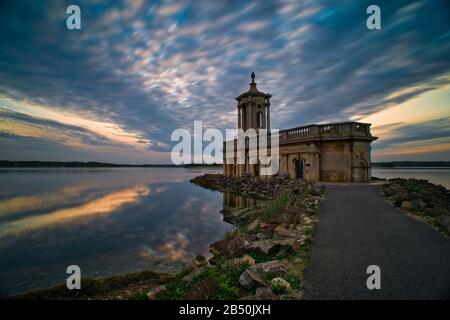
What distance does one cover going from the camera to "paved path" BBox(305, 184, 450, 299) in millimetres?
3479

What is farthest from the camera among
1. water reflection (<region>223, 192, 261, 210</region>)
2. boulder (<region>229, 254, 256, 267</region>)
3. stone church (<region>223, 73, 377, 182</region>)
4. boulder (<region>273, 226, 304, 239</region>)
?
water reflection (<region>223, 192, 261, 210</region>)

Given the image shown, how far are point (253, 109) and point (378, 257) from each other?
84.0ft

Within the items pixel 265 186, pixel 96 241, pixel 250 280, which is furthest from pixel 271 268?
pixel 265 186

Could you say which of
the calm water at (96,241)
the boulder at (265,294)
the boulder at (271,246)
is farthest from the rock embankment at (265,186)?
the boulder at (265,294)

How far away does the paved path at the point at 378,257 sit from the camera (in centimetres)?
348

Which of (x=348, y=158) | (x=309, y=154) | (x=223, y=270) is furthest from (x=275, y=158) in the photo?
(x=223, y=270)

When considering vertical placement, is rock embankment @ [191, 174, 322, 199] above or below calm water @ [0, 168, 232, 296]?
above

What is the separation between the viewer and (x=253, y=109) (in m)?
28.5

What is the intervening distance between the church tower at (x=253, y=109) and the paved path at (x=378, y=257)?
2199cm

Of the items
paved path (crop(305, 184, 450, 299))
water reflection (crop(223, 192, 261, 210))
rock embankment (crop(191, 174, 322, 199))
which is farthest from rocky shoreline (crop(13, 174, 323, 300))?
water reflection (crop(223, 192, 261, 210))

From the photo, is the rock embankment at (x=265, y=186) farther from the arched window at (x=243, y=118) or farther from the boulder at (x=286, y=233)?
the arched window at (x=243, y=118)

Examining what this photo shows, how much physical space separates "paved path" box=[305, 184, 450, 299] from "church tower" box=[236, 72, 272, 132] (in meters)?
22.0

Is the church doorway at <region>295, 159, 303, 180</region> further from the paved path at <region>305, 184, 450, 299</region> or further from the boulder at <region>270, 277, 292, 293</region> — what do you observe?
the boulder at <region>270, 277, 292, 293</region>
